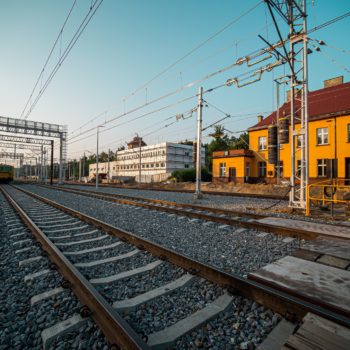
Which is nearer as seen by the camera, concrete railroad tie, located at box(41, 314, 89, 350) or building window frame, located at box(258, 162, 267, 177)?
concrete railroad tie, located at box(41, 314, 89, 350)

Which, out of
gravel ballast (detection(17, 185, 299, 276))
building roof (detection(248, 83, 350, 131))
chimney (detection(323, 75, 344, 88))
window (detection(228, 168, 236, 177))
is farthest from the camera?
window (detection(228, 168, 236, 177))

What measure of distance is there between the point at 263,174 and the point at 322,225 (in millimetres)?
27458

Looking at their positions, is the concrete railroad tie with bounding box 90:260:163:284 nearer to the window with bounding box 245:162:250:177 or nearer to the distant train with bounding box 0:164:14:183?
the window with bounding box 245:162:250:177

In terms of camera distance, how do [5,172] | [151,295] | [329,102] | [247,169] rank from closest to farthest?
[151,295] < [329,102] < [247,169] < [5,172]

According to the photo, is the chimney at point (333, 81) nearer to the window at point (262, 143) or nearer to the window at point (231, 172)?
the window at point (262, 143)

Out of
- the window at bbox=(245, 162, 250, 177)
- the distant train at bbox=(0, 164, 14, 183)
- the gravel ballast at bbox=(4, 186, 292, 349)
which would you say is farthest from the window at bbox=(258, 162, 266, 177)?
the distant train at bbox=(0, 164, 14, 183)

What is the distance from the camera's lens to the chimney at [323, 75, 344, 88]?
2923 centimetres

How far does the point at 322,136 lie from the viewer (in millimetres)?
25000

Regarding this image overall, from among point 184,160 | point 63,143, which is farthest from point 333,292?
point 184,160

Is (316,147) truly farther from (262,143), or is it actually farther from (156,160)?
(156,160)

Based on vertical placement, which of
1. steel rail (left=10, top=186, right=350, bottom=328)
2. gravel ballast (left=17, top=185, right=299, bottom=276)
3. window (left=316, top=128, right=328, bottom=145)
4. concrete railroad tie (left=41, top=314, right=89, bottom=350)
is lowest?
concrete railroad tie (left=41, top=314, right=89, bottom=350)

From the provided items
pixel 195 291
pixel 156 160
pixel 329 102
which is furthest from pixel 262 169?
pixel 156 160

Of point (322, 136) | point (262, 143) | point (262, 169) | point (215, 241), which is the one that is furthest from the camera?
point (262, 169)

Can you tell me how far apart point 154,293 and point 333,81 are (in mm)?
37395
